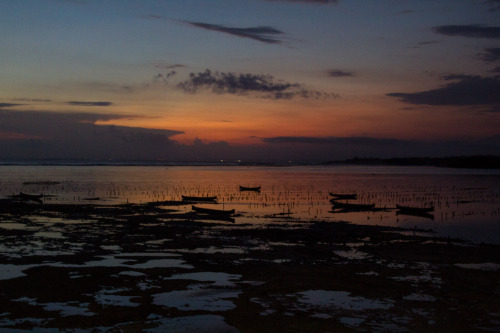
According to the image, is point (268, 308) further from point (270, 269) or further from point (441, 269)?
point (441, 269)

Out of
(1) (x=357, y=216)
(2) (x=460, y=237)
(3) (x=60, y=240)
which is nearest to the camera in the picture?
(3) (x=60, y=240)

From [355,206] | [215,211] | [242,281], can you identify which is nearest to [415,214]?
[355,206]

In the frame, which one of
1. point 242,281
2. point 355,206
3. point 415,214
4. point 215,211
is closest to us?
point 242,281

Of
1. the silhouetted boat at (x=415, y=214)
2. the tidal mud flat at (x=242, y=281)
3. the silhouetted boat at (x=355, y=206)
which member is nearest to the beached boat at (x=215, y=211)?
the tidal mud flat at (x=242, y=281)

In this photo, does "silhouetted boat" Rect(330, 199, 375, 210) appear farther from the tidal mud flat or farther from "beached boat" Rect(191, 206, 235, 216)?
the tidal mud flat

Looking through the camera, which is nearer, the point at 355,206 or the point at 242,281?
the point at 242,281

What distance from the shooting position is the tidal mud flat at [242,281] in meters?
12.8

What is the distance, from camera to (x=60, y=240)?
24.6 metres

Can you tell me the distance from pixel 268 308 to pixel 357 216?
88.8 ft

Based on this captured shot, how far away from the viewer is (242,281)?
55.4 ft

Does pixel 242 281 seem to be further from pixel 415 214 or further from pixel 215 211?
pixel 415 214

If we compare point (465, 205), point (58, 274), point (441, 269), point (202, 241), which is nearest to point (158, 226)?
point (202, 241)

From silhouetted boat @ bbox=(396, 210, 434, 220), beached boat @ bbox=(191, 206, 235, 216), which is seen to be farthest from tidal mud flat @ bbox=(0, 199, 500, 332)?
silhouetted boat @ bbox=(396, 210, 434, 220)

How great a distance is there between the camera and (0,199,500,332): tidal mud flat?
12.8 metres
